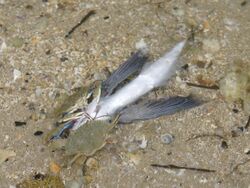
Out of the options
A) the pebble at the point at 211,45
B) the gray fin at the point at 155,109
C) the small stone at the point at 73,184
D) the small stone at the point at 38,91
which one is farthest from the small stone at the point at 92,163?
the pebble at the point at 211,45

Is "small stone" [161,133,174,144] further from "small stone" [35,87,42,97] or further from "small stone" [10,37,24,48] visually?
"small stone" [10,37,24,48]

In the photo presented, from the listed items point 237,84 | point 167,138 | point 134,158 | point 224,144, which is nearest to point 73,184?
point 134,158

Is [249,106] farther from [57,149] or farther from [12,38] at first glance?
[12,38]

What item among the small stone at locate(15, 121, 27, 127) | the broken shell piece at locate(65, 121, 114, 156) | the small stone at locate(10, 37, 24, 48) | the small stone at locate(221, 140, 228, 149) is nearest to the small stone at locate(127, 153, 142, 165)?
the broken shell piece at locate(65, 121, 114, 156)

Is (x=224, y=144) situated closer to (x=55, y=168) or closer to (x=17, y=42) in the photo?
(x=55, y=168)

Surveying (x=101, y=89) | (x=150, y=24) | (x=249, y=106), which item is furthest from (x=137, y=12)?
(x=249, y=106)

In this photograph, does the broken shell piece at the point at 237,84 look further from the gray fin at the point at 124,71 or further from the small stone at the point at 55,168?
the small stone at the point at 55,168
